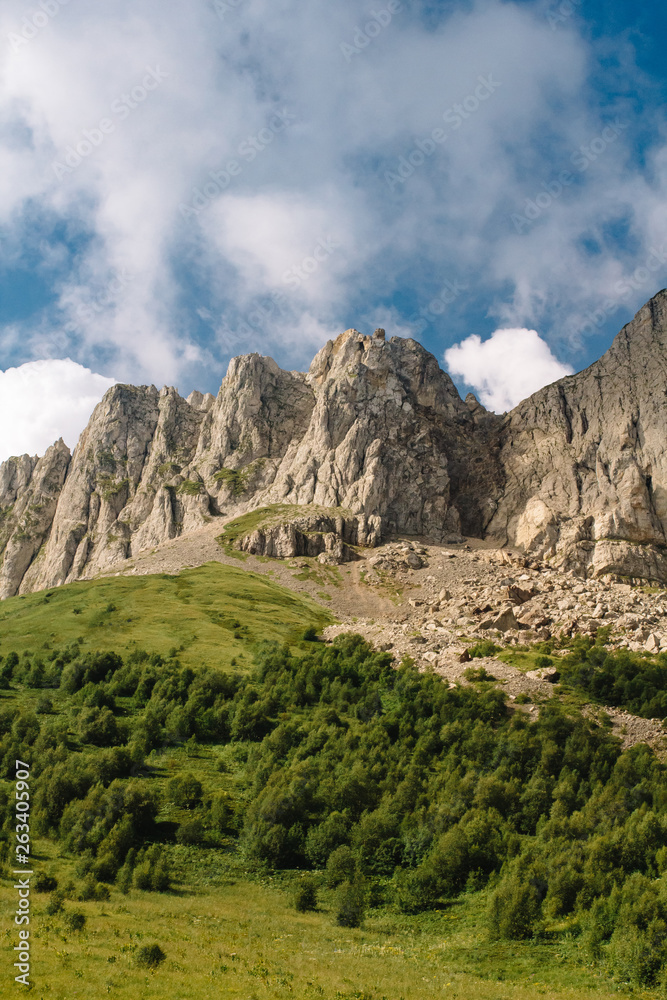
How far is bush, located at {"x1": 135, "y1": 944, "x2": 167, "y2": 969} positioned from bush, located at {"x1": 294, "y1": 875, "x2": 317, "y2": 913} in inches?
776

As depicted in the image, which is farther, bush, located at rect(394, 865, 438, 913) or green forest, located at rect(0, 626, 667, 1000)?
bush, located at rect(394, 865, 438, 913)

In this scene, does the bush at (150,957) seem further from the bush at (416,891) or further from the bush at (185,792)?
the bush at (185,792)

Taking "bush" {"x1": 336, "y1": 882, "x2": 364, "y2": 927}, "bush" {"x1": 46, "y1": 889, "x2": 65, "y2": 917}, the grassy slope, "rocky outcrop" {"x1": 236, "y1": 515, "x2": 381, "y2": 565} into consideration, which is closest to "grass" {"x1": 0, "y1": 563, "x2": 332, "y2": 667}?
"rocky outcrop" {"x1": 236, "y1": 515, "x2": 381, "y2": 565}

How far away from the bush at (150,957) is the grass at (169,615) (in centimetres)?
7127

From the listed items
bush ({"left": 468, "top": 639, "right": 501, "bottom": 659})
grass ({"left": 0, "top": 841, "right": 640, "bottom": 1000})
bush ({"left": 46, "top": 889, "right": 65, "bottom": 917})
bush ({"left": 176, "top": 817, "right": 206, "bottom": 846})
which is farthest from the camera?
bush ({"left": 468, "top": 639, "right": 501, "bottom": 659})

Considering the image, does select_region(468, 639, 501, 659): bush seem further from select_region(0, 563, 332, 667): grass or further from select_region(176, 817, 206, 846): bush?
select_region(176, 817, 206, 846): bush

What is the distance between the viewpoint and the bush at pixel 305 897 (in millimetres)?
51531

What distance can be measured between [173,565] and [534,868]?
13854 cm

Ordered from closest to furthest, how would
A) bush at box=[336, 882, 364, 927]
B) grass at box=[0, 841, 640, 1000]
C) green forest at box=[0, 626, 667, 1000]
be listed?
grass at box=[0, 841, 640, 1000]
green forest at box=[0, 626, 667, 1000]
bush at box=[336, 882, 364, 927]

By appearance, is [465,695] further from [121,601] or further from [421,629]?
[121,601]

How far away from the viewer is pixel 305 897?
2039 inches

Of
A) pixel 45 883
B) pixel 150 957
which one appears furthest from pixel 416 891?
pixel 45 883

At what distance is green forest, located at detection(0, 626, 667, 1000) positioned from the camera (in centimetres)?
4716

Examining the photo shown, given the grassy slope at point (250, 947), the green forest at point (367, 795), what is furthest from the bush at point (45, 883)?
the grassy slope at point (250, 947)
